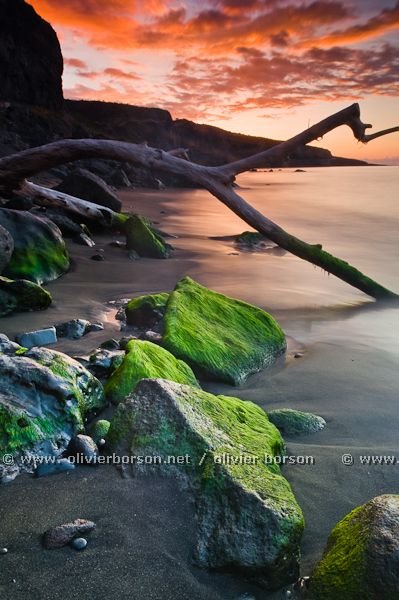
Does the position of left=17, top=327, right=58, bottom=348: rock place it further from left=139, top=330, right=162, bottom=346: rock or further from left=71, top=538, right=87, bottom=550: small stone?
left=71, top=538, right=87, bottom=550: small stone

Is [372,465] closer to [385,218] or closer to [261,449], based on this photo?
[261,449]

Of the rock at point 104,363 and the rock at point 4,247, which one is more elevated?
the rock at point 4,247

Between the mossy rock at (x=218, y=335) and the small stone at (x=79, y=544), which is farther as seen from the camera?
the mossy rock at (x=218, y=335)

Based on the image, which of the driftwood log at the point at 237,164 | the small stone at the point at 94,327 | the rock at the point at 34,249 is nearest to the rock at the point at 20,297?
the small stone at the point at 94,327

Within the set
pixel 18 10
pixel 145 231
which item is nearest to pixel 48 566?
pixel 145 231

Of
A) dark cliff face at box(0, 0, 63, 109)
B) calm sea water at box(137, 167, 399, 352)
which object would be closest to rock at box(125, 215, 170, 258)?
calm sea water at box(137, 167, 399, 352)

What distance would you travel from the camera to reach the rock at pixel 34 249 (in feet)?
18.4

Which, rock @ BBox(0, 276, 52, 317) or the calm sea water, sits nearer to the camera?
rock @ BBox(0, 276, 52, 317)

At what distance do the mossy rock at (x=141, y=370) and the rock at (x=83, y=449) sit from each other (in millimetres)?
424

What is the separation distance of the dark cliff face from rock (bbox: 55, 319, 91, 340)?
47166 mm

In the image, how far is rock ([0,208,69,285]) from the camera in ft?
18.4

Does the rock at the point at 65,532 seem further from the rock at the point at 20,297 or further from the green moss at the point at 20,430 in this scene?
the rock at the point at 20,297

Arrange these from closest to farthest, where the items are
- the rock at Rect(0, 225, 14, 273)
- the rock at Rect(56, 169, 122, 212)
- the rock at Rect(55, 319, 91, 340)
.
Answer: the rock at Rect(55, 319, 91, 340) < the rock at Rect(0, 225, 14, 273) < the rock at Rect(56, 169, 122, 212)

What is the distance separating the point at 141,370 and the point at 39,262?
347cm
